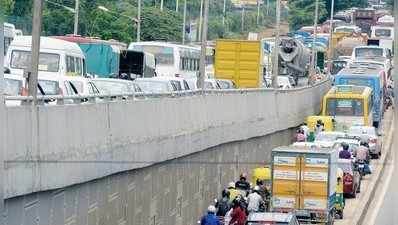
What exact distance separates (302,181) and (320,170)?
0.44 meters

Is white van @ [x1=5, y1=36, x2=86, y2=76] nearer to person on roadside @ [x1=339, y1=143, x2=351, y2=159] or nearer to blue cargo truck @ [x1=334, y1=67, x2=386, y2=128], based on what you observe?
person on roadside @ [x1=339, y1=143, x2=351, y2=159]

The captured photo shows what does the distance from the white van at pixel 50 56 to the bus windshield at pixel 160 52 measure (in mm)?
15901

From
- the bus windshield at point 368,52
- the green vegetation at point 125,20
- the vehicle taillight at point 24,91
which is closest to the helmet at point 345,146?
the green vegetation at point 125,20

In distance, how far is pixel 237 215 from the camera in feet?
78.2

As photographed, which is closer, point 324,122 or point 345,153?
point 345,153

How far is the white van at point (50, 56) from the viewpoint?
92.6 feet

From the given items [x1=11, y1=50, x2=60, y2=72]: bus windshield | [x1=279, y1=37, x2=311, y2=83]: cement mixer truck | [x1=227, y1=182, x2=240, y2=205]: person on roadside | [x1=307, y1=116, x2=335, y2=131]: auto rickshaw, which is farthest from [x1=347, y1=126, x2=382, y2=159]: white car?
[x1=279, y1=37, x2=311, y2=83]: cement mixer truck

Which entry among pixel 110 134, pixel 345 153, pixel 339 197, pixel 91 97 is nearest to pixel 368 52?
pixel 345 153

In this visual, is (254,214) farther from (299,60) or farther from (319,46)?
(319,46)

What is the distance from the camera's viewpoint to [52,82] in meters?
22.4

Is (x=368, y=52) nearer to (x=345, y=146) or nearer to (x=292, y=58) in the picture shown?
(x=292, y=58)

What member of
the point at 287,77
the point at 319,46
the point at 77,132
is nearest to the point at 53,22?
the point at 287,77

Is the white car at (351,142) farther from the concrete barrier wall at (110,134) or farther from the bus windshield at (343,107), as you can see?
the bus windshield at (343,107)

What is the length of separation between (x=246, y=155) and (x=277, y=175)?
4.17 m
